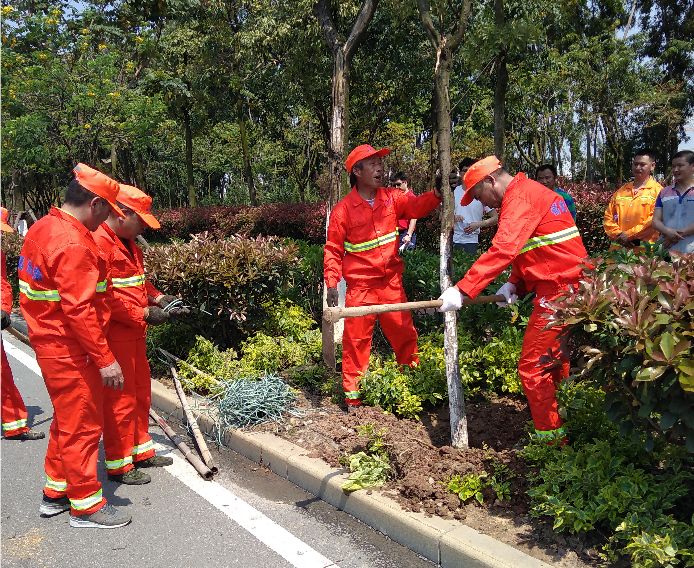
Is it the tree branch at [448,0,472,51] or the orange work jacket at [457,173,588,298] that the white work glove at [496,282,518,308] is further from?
the tree branch at [448,0,472,51]

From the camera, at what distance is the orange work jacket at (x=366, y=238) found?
496 centimetres

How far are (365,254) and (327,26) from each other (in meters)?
2.56

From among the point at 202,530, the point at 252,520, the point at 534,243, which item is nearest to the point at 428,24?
the point at 534,243

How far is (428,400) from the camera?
15.8 feet

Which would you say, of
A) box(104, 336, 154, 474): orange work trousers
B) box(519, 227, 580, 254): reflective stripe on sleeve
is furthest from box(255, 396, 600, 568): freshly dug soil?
box(519, 227, 580, 254): reflective stripe on sleeve

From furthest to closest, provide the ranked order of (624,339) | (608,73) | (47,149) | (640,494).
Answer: (608,73), (47,149), (640,494), (624,339)

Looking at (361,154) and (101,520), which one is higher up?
(361,154)

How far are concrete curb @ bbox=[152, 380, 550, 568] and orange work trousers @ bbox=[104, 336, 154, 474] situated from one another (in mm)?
772

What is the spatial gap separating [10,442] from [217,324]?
82.9 inches

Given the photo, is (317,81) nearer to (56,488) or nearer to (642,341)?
(56,488)

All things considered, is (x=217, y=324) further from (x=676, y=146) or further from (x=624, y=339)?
(x=676, y=146)

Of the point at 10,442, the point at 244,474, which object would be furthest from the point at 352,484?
the point at 10,442

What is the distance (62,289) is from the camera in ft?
11.5

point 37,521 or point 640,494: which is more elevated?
point 640,494
